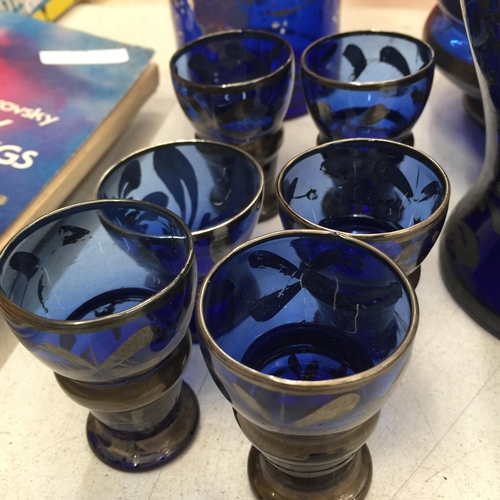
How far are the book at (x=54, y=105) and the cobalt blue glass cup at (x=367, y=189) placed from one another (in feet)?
0.56

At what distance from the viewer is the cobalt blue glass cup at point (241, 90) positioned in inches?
14.1

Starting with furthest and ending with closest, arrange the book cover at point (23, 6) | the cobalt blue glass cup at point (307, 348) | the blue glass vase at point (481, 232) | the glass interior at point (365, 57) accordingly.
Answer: the book cover at point (23, 6) < the glass interior at point (365, 57) < the blue glass vase at point (481, 232) < the cobalt blue glass cup at point (307, 348)

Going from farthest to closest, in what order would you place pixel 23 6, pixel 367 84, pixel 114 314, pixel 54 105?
pixel 23 6 → pixel 54 105 → pixel 367 84 → pixel 114 314

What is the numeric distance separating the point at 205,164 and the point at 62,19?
400mm

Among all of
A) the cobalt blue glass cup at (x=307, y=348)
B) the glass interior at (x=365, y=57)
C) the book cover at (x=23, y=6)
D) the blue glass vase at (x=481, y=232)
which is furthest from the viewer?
the book cover at (x=23, y=6)

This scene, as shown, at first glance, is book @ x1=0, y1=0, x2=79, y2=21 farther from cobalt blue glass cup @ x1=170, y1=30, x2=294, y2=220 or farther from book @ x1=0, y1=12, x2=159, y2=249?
cobalt blue glass cup @ x1=170, y1=30, x2=294, y2=220

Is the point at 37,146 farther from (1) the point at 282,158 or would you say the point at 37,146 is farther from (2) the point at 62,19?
(2) the point at 62,19

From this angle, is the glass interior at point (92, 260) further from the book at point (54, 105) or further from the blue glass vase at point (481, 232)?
the blue glass vase at point (481, 232)

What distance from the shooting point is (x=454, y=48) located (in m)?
0.43

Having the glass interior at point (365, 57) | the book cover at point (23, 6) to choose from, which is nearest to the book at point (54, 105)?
the book cover at point (23, 6)

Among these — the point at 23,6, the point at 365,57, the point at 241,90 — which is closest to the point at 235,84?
the point at 241,90

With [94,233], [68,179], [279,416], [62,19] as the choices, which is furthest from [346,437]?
[62,19]

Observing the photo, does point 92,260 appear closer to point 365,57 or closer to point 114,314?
point 114,314

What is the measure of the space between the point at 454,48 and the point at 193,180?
22 cm
